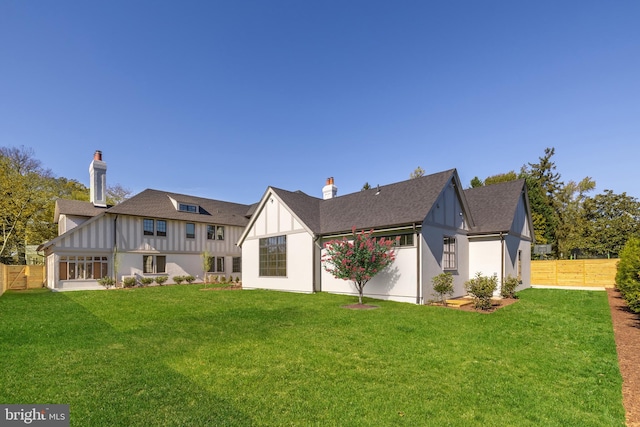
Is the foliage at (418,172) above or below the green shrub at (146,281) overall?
above

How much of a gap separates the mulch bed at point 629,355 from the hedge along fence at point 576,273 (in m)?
9.52

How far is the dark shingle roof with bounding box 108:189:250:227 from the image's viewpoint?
2495cm

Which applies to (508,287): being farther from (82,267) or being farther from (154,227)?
(82,267)

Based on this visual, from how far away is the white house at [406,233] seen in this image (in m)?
14.1

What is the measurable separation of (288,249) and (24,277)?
20595mm

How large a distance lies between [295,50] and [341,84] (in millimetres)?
3259

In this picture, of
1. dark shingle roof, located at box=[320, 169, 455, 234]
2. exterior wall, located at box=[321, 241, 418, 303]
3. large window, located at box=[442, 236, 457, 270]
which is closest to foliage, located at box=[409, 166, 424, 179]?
dark shingle roof, located at box=[320, 169, 455, 234]

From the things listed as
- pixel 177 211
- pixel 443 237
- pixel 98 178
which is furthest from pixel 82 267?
pixel 443 237

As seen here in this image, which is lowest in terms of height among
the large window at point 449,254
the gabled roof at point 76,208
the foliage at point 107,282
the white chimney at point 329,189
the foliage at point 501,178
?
the foliage at point 107,282

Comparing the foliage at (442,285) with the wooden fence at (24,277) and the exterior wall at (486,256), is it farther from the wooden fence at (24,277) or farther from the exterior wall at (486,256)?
the wooden fence at (24,277)

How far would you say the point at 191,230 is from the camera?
27.7m

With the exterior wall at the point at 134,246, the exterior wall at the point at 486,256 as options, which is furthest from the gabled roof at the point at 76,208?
the exterior wall at the point at 486,256

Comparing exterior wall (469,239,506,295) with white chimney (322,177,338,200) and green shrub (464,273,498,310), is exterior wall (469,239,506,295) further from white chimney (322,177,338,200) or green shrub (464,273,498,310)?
white chimney (322,177,338,200)

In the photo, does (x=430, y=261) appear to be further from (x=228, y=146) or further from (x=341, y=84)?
(x=228, y=146)
